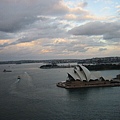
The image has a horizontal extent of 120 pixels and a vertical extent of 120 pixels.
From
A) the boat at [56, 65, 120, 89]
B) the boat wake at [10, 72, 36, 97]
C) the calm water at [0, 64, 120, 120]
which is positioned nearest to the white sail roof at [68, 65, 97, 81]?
the boat at [56, 65, 120, 89]

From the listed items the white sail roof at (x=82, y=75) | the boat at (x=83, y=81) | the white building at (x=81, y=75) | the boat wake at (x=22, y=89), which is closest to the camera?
the boat wake at (x=22, y=89)

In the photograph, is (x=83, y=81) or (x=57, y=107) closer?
(x=57, y=107)

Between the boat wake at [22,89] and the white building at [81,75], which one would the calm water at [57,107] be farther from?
the white building at [81,75]

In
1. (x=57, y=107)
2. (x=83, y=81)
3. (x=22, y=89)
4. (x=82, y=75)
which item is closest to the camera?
(x=57, y=107)

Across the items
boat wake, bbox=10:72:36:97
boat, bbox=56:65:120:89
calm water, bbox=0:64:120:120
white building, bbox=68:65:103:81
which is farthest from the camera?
white building, bbox=68:65:103:81

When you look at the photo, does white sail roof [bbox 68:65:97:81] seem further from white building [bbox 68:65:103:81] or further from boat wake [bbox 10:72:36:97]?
boat wake [bbox 10:72:36:97]

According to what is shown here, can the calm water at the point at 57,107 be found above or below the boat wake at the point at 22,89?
below

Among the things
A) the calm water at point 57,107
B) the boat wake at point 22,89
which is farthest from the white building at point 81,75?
the calm water at point 57,107

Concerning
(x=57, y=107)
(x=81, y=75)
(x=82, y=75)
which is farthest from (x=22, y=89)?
(x=57, y=107)

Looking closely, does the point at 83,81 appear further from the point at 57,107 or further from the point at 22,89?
the point at 57,107

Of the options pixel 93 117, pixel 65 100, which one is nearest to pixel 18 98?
pixel 65 100

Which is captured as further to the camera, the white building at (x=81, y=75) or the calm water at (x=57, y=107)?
the white building at (x=81, y=75)
